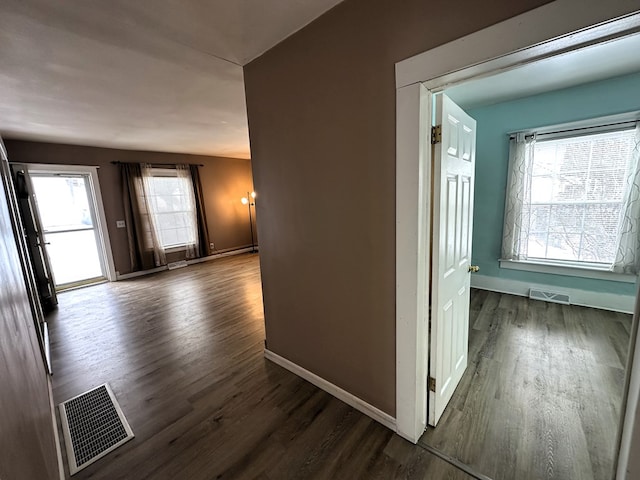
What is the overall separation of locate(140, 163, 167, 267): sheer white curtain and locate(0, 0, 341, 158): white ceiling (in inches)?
73.1

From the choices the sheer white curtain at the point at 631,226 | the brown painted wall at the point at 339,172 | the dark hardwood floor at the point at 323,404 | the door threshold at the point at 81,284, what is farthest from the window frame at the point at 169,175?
the sheer white curtain at the point at 631,226

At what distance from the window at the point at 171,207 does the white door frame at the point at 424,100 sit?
5.57 m

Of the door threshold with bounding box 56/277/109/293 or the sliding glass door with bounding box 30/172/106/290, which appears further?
the door threshold with bounding box 56/277/109/293

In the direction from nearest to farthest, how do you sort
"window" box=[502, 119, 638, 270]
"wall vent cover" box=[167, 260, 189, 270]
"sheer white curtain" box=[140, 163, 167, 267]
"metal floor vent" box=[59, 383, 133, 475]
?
1. "metal floor vent" box=[59, 383, 133, 475]
2. "window" box=[502, 119, 638, 270]
3. "sheer white curtain" box=[140, 163, 167, 267]
4. "wall vent cover" box=[167, 260, 189, 270]

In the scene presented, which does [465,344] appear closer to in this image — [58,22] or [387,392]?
[387,392]

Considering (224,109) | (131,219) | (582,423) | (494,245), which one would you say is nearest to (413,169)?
(582,423)

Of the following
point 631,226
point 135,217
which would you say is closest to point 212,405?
point 631,226

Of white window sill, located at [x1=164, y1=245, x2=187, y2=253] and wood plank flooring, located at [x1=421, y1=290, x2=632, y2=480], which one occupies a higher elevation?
white window sill, located at [x1=164, y1=245, x2=187, y2=253]

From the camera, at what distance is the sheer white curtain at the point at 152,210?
5.26 m

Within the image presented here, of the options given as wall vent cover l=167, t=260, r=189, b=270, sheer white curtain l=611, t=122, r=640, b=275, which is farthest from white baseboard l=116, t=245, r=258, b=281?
sheer white curtain l=611, t=122, r=640, b=275

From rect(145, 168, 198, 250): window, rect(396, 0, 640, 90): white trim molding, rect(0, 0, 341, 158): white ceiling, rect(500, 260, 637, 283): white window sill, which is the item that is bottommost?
rect(500, 260, 637, 283): white window sill

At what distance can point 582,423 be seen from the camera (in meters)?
1.61

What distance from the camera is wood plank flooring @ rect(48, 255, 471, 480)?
1.44 metres

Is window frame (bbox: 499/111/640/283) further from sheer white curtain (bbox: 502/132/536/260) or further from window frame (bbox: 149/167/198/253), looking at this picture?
window frame (bbox: 149/167/198/253)
